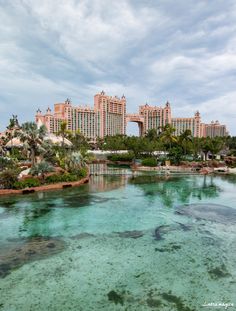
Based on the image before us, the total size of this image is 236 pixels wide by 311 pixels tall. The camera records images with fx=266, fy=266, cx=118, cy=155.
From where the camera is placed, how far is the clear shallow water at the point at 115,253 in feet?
28.5

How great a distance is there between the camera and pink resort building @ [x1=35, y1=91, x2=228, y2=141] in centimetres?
13650

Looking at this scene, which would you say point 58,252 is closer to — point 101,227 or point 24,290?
point 24,290

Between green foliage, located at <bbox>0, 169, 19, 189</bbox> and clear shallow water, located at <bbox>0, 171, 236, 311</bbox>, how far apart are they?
2059mm

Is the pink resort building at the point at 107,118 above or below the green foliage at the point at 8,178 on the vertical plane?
above

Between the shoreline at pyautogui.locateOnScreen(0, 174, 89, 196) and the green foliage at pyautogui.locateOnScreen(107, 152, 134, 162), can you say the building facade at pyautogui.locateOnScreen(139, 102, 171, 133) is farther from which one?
the shoreline at pyautogui.locateOnScreen(0, 174, 89, 196)

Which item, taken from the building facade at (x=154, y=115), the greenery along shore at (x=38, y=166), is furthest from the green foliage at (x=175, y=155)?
the building facade at (x=154, y=115)

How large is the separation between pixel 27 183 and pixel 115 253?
1512 centimetres

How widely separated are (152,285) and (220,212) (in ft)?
36.3

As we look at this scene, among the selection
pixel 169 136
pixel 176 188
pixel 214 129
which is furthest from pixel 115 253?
pixel 214 129

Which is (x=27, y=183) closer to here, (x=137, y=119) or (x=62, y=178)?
(x=62, y=178)

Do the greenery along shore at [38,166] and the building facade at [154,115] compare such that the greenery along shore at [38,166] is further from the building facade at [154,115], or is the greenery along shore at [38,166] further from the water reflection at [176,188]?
the building facade at [154,115]

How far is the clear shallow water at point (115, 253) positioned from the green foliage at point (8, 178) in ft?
6.76

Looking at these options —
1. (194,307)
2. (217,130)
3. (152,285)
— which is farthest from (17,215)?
(217,130)

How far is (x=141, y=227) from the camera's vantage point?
1545 centimetres
